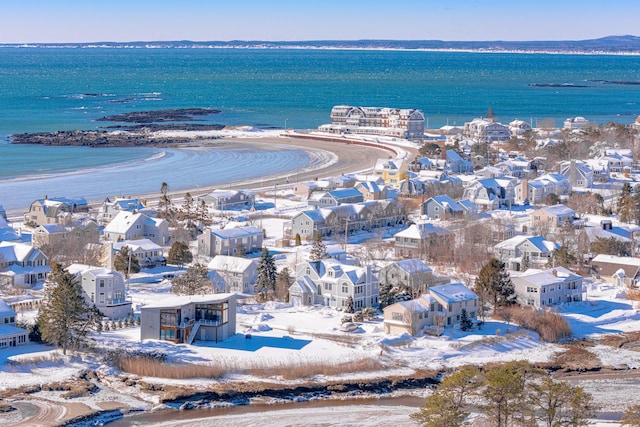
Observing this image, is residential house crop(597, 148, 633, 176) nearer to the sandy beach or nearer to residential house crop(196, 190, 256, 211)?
the sandy beach

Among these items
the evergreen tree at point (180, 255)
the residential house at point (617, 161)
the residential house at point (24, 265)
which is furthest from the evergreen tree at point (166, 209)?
the residential house at point (617, 161)

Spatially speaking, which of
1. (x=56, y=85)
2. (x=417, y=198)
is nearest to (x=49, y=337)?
(x=417, y=198)

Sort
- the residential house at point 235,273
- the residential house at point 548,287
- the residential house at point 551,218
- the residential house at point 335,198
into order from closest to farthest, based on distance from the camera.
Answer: the residential house at point 548,287 < the residential house at point 235,273 < the residential house at point 551,218 < the residential house at point 335,198

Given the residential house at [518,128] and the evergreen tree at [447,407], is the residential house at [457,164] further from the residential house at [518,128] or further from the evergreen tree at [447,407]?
the evergreen tree at [447,407]

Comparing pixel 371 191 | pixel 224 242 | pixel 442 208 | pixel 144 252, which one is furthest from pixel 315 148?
pixel 144 252

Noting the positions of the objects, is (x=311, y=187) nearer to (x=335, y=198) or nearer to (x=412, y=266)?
(x=335, y=198)

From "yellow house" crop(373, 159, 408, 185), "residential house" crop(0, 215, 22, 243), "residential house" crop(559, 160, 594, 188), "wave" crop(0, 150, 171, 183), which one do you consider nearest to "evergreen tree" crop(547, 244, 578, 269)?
"residential house" crop(0, 215, 22, 243)
